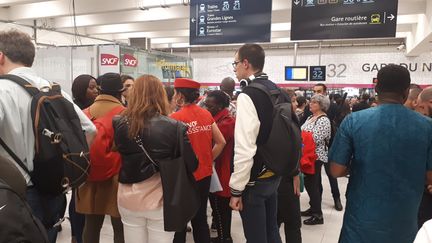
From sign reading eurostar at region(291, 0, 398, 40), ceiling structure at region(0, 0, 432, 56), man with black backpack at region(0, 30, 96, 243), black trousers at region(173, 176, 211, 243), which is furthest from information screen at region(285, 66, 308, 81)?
man with black backpack at region(0, 30, 96, 243)

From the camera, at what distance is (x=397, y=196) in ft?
5.69

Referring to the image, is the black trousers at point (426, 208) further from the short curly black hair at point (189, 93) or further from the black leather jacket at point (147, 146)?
the short curly black hair at point (189, 93)

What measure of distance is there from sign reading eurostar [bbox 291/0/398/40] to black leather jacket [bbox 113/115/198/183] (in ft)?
12.2

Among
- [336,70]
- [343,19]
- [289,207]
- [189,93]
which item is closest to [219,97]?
[189,93]

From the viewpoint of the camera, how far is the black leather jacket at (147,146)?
6.36ft

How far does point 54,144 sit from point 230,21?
459 cm

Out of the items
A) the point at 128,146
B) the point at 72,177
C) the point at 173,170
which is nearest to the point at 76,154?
the point at 72,177

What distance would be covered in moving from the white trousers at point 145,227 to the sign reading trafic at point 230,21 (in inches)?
165

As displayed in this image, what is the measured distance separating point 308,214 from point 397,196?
2471 millimetres

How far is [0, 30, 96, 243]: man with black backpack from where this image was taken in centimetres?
150

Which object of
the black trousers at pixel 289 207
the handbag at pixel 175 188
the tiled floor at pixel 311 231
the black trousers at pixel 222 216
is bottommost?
the tiled floor at pixel 311 231

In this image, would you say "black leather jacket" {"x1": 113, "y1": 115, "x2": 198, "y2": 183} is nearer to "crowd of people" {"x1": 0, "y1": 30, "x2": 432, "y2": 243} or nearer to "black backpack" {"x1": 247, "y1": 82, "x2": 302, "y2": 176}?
"crowd of people" {"x1": 0, "y1": 30, "x2": 432, "y2": 243}

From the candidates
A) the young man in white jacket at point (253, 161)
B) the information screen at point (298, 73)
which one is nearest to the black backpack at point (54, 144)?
the young man in white jacket at point (253, 161)

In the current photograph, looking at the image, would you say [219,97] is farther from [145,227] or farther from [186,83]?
[145,227]
